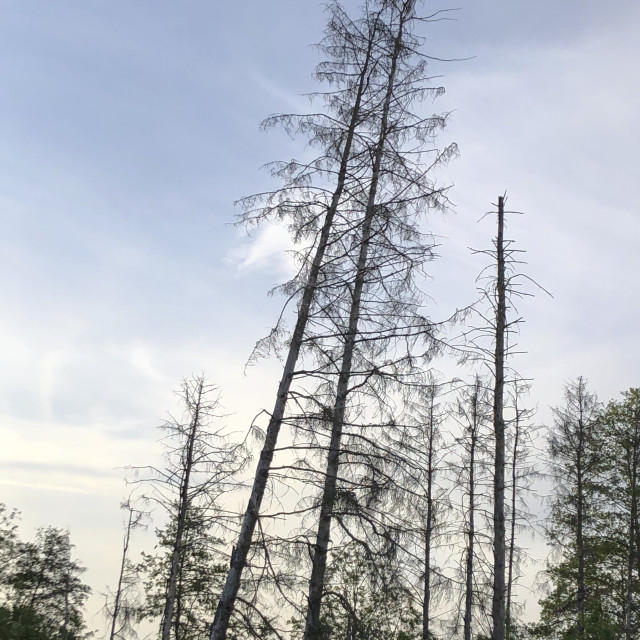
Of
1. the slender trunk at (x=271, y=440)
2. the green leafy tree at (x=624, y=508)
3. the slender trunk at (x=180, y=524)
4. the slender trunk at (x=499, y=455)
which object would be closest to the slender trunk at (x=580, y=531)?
the green leafy tree at (x=624, y=508)

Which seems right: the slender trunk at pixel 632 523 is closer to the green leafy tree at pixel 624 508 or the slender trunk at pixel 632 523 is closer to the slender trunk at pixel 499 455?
the green leafy tree at pixel 624 508

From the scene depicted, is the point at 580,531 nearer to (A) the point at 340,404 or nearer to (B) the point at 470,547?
(B) the point at 470,547

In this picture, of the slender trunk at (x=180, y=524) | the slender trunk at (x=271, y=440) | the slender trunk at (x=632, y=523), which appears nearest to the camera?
the slender trunk at (x=271, y=440)

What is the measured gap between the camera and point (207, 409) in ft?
65.0

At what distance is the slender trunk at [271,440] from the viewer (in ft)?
21.6

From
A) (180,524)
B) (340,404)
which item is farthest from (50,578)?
(340,404)

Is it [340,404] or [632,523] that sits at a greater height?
[340,404]

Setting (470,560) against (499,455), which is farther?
(470,560)

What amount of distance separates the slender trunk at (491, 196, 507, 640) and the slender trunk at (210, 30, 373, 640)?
17.2ft

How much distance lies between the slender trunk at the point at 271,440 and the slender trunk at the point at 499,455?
17.2 ft

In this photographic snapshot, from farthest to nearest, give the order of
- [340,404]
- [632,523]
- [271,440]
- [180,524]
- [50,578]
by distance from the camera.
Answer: [50,578] < [632,523] < [180,524] < [340,404] < [271,440]

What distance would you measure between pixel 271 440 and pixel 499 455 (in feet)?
20.0

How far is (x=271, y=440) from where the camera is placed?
286 inches

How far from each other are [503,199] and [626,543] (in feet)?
50.2
